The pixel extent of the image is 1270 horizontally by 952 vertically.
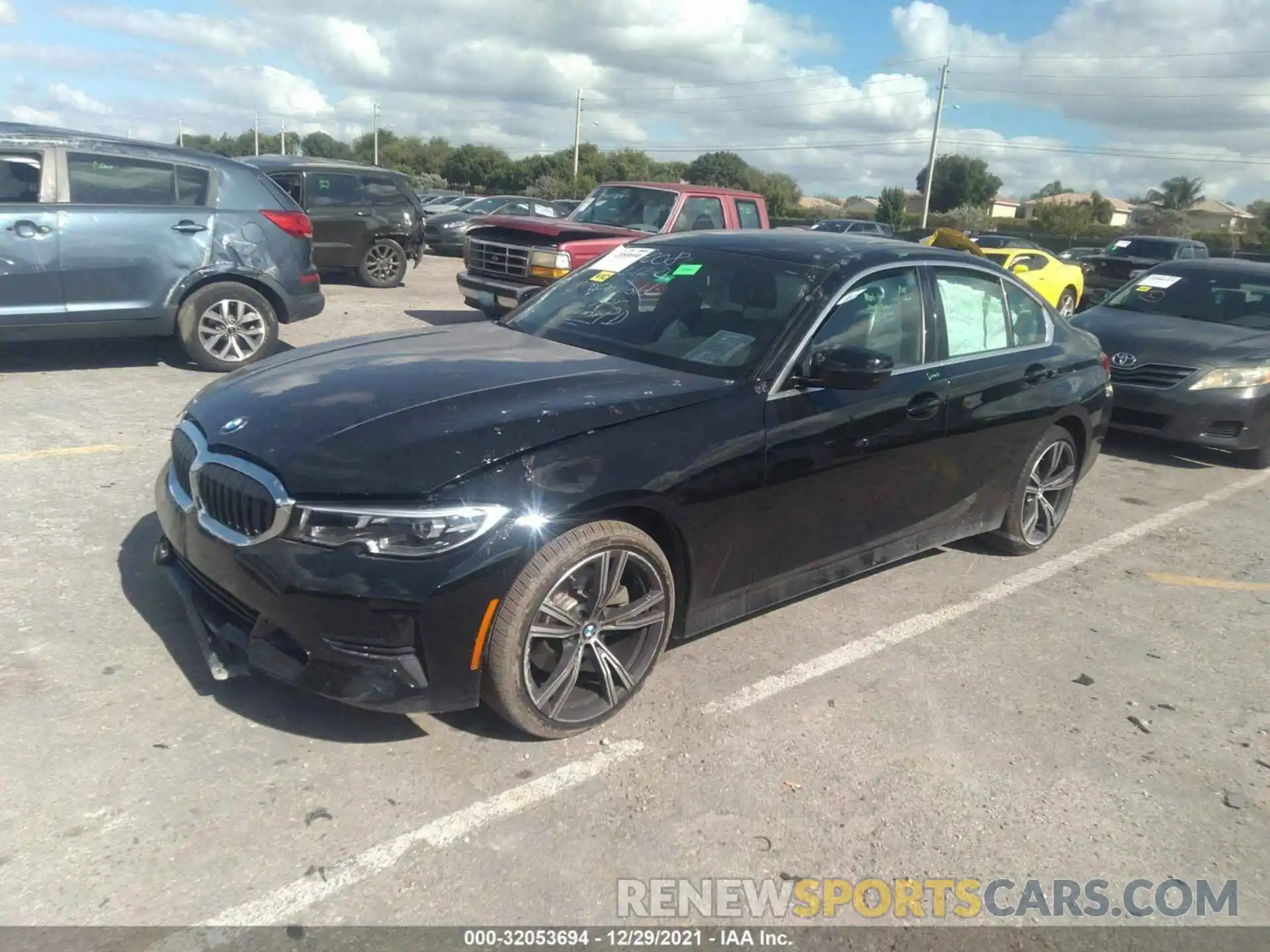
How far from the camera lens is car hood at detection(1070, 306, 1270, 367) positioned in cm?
770

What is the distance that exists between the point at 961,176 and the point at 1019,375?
3312 inches

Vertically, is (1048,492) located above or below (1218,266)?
below

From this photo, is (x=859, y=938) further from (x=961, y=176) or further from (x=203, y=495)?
(x=961, y=176)

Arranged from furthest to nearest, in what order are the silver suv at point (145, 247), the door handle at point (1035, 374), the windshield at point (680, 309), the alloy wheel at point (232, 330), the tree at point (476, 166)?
the tree at point (476, 166) → the alloy wheel at point (232, 330) → the silver suv at point (145, 247) → the door handle at point (1035, 374) → the windshield at point (680, 309)

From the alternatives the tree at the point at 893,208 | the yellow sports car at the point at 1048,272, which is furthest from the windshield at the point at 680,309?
the tree at the point at 893,208

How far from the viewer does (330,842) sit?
2750 millimetres

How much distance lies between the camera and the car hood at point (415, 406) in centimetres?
299

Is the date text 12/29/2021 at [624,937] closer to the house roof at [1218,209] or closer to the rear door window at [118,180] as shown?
the rear door window at [118,180]

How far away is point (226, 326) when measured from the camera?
26.3ft

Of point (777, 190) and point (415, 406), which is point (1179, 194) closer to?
point (777, 190)

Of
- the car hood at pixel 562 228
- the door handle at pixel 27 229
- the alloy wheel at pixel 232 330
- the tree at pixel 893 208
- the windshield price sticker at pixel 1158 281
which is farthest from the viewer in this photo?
the tree at pixel 893 208

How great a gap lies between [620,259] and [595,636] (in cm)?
224

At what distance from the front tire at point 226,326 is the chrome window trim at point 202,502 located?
4.56 meters

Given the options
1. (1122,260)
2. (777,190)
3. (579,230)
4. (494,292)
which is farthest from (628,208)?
(777,190)
